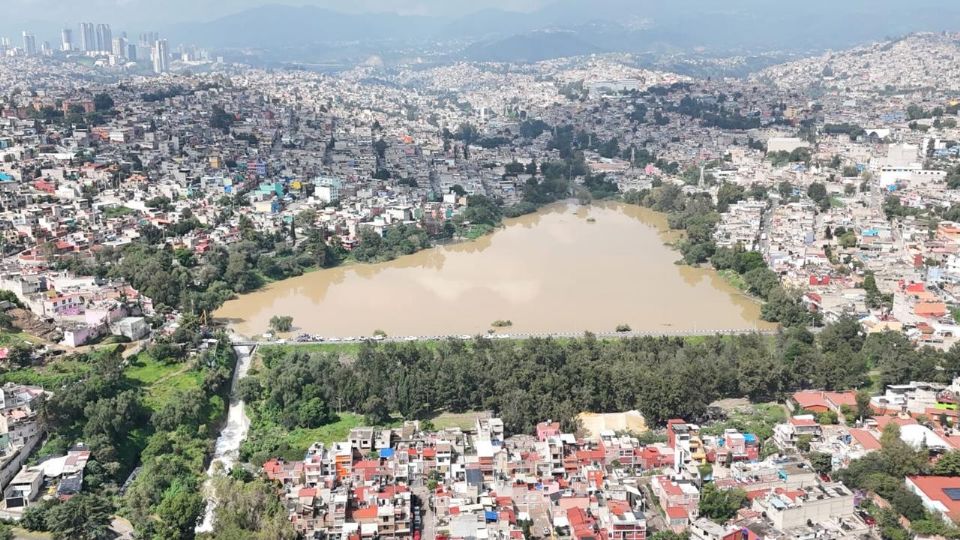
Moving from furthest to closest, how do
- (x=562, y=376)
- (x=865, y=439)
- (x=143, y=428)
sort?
(x=562, y=376)
(x=143, y=428)
(x=865, y=439)

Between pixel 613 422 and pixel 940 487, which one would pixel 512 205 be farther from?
pixel 940 487

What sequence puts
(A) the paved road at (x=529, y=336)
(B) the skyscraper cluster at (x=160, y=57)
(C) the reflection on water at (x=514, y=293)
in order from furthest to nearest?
(B) the skyscraper cluster at (x=160, y=57), (C) the reflection on water at (x=514, y=293), (A) the paved road at (x=529, y=336)

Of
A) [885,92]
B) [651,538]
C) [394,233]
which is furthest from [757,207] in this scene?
[885,92]

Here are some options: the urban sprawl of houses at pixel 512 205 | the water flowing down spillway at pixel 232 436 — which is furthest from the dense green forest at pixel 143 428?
the urban sprawl of houses at pixel 512 205

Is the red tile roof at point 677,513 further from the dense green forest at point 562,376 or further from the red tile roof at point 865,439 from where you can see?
the red tile roof at point 865,439

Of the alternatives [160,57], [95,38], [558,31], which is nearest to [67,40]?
[95,38]

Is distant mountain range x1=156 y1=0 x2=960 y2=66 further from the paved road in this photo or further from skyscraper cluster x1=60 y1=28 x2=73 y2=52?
the paved road

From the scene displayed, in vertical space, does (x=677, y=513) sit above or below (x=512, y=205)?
above
